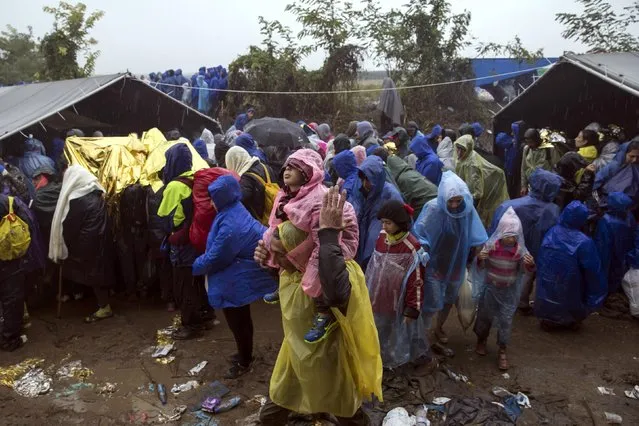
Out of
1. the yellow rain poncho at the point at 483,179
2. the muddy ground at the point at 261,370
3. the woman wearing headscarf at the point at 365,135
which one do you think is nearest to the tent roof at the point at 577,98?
the yellow rain poncho at the point at 483,179

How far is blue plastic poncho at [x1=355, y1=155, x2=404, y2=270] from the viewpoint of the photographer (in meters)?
4.11

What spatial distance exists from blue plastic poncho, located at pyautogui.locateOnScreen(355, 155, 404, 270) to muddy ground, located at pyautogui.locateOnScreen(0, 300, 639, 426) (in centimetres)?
109

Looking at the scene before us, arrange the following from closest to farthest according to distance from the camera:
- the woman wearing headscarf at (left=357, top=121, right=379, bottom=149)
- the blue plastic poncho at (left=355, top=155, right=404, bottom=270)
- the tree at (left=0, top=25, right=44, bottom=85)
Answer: the blue plastic poncho at (left=355, top=155, right=404, bottom=270)
the woman wearing headscarf at (left=357, top=121, right=379, bottom=149)
the tree at (left=0, top=25, right=44, bottom=85)

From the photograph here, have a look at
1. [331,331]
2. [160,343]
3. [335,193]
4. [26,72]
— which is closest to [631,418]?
[331,331]

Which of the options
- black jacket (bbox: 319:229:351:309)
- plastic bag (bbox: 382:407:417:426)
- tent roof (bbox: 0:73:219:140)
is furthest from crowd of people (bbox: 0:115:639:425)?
tent roof (bbox: 0:73:219:140)

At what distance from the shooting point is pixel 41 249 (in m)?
4.81

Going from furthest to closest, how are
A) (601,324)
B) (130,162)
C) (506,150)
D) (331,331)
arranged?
(506,150) → (130,162) → (601,324) → (331,331)

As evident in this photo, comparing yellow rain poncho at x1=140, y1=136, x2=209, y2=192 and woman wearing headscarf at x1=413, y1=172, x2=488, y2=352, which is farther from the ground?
yellow rain poncho at x1=140, y1=136, x2=209, y2=192

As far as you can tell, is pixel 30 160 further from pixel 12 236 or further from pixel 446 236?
pixel 446 236

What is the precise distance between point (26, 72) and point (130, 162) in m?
24.1

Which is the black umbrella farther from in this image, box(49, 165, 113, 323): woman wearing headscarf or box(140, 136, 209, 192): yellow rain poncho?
box(49, 165, 113, 323): woman wearing headscarf

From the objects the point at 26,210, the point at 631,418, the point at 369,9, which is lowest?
the point at 631,418

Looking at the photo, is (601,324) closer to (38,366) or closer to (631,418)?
(631,418)

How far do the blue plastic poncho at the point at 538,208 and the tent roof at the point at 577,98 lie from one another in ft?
6.55
